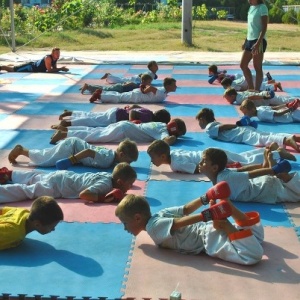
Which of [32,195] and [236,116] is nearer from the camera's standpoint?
[32,195]

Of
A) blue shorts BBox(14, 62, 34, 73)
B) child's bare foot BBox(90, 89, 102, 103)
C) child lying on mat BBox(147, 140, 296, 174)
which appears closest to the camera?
child lying on mat BBox(147, 140, 296, 174)

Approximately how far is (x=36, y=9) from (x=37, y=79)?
15762mm

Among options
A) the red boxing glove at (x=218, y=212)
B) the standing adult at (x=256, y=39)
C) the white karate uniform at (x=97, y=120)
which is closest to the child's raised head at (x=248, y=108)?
the white karate uniform at (x=97, y=120)

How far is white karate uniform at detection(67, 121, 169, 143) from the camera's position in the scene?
8586 millimetres

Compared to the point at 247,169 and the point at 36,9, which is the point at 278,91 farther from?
the point at 36,9

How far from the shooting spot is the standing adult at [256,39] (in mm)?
11789

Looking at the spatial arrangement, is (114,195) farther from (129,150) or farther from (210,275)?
(210,275)

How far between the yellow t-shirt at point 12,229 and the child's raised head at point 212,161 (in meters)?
1.75

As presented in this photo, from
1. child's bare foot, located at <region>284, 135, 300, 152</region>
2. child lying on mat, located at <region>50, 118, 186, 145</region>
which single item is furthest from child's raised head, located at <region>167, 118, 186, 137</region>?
child's bare foot, located at <region>284, 135, 300, 152</region>

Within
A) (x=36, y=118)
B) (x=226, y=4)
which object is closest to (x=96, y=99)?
(x=36, y=118)

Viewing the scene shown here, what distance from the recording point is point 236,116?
10398mm

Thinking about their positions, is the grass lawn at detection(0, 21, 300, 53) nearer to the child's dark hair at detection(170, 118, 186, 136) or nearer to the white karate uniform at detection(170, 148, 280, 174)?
the child's dark hair at detection(170, 118, 186, 136)

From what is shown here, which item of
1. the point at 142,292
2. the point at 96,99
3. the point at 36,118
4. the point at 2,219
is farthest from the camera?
the point at 96,99

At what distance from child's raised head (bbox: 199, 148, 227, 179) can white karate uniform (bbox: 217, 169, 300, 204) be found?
43cm
